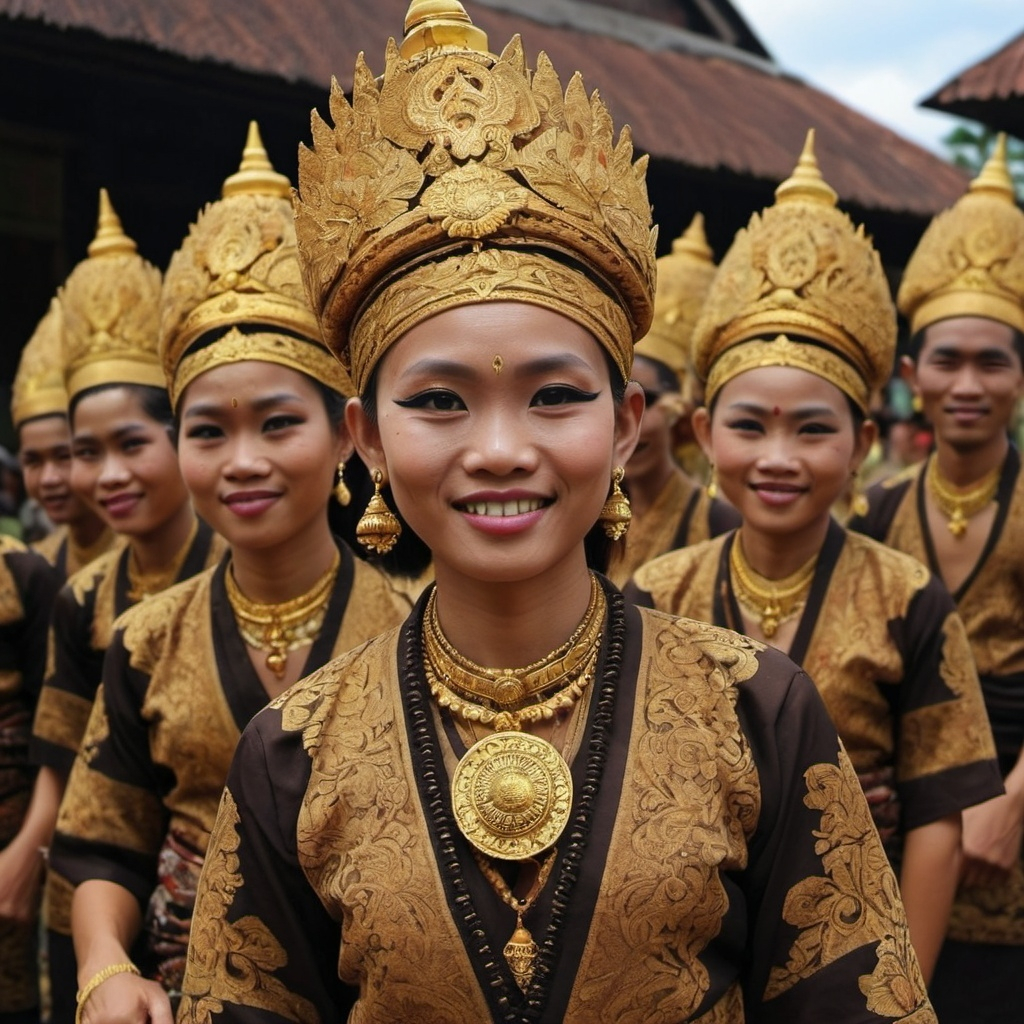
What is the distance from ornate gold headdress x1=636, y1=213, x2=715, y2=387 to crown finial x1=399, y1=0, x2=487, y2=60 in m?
3.21

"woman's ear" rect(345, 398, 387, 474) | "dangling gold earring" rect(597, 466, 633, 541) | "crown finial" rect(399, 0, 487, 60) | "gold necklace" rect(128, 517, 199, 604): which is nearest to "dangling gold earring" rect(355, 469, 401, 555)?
"woman's ear" rect(345, 398, 387, 474)

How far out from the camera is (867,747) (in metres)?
3.42

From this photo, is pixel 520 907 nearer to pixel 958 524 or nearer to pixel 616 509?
pixel 616 509

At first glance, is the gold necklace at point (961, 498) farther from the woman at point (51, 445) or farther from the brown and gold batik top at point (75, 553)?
the woman at point (51, 445)

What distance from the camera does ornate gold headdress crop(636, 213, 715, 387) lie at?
5453 millimetres

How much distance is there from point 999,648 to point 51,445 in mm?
3604

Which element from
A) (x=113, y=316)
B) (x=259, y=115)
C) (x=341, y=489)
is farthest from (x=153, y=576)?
(x=259, y=115)

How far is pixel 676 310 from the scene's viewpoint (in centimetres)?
552

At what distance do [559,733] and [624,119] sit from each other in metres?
6.15

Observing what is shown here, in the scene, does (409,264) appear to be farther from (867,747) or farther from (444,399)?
(867,747)

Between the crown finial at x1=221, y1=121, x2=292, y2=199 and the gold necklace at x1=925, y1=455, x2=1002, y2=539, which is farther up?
the crown finial at x1=221, y1=121, x2=292, y2=199

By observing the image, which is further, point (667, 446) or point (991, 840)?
point (667, 446)

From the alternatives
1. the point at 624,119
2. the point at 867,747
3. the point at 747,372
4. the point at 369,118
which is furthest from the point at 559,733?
the point at 624,119

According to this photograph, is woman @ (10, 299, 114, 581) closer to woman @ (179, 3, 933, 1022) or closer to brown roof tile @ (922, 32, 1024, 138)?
woman @ (179, 3, 933, 1022)
